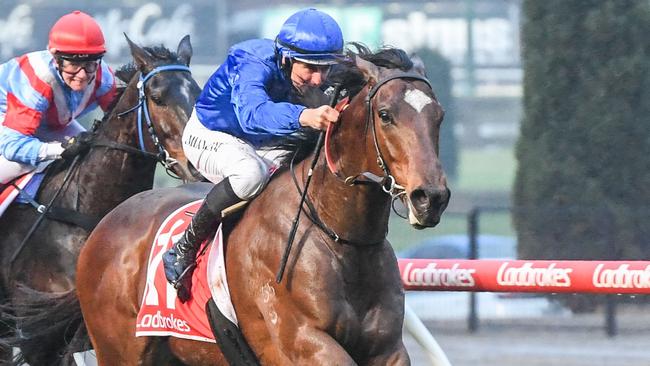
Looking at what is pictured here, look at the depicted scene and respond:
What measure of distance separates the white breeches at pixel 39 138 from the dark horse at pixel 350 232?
1948 mm

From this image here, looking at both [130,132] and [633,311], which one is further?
[633,311]

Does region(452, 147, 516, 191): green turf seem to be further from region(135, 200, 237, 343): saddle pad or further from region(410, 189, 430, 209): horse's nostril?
region(410, 189, 430, 209): horse's nostril

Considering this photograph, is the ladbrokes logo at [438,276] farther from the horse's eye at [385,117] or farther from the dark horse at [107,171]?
the horse's eye at [385,117]

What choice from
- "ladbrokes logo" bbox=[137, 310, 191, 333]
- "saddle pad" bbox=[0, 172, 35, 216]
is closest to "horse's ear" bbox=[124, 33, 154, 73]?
"saddle pad" bbox=[0, 172, 35, 216]

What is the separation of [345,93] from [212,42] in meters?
28.3

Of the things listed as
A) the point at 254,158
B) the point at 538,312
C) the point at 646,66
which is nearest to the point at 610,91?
the point at 646,66

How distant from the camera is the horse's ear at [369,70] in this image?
4.40 metres

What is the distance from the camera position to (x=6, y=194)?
6531 mm

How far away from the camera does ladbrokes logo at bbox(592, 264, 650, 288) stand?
551cm

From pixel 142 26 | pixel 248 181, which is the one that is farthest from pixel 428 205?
pixel 142 26

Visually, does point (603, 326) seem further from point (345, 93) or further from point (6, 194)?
point (345, 93)

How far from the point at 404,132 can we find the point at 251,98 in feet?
2.41

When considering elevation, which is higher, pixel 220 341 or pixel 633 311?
pixel 220 341

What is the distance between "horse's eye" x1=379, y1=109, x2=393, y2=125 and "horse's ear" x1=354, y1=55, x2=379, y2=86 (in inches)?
6.9
